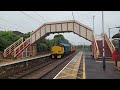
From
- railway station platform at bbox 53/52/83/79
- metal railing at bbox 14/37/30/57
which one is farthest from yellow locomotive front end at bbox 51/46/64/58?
railway station platform at bbox 53/52/83/79

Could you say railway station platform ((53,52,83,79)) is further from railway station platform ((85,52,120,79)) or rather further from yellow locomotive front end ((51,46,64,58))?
yellow locomotive front end ((51,46,64,58))

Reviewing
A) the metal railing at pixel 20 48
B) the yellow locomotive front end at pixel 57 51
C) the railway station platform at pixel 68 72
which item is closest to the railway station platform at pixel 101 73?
the railway station platform at pixel 68 72

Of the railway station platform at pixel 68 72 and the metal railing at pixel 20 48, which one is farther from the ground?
the metal railing at pixel 20 48

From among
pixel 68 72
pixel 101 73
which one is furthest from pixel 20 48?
pixel 101 73

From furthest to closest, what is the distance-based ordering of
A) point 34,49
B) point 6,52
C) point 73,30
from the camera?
point 34,49, point 73,30, point 6,52

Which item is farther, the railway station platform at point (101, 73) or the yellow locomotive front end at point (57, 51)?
the yellow locomotive front end at point (57, 51)

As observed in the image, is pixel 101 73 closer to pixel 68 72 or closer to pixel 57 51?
pixel 68 72

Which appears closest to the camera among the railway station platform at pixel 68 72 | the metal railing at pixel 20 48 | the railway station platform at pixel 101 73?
the railway station platform at pixel 101 73

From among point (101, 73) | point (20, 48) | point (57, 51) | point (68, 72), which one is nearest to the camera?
point (101, 73)

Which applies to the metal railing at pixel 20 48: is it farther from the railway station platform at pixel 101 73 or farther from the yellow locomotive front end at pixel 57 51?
the railway station platform at pixel 101 73
